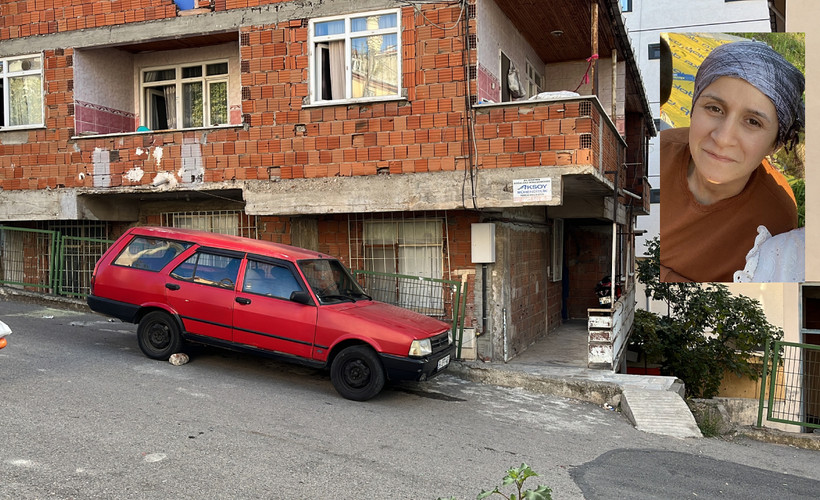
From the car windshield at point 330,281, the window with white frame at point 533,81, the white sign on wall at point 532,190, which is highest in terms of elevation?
the window with white frame at point 533,81

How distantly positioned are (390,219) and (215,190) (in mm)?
3137

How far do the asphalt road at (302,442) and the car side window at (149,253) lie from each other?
4.16 feet

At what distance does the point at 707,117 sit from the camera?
7059 millimetres

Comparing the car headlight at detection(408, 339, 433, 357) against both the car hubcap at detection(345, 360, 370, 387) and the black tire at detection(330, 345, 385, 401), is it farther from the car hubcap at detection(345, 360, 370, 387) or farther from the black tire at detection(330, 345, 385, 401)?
the car hubcap at detection(345, 360, 370, 387)

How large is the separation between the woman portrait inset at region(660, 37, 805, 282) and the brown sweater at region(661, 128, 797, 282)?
11 mm

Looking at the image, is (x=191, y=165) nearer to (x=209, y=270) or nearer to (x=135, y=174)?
(x=135, y=174)

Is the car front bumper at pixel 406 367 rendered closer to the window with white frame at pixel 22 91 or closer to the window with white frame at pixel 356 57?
the window with white frame at pixel 356 57

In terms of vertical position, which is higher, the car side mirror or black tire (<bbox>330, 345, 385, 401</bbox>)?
the car side mirror

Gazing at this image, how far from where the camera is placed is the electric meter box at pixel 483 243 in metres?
10.4

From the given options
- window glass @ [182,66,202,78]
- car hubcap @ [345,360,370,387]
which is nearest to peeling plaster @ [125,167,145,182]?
window glass @ [182,66,202,78]

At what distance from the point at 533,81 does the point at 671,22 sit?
15.8 metres

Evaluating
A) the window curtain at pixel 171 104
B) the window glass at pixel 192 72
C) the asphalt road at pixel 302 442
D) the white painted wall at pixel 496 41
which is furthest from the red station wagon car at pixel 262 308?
the window glass at pixel 192 72

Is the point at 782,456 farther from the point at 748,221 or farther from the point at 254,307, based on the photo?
the point at 254,307

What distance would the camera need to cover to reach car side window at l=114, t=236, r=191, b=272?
8.84 meters
